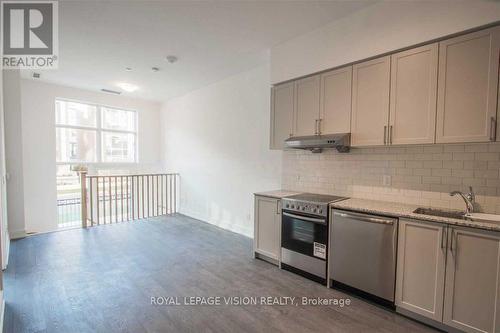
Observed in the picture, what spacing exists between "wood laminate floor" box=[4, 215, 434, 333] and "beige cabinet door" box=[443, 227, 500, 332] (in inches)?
12.6

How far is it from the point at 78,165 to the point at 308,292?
18.6ft

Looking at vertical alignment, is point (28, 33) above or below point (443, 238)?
above

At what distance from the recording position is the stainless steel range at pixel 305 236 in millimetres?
2779

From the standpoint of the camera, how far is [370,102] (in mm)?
2672

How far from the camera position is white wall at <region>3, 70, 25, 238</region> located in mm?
3964

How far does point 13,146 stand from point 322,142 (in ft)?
15.8

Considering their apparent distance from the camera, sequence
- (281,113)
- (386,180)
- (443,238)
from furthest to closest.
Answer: (281,113) → (386,180) → (443,238)

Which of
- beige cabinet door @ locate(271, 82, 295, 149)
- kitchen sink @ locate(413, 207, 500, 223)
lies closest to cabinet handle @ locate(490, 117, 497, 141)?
kitchen sink @ locate(413, 207, 500, 223)

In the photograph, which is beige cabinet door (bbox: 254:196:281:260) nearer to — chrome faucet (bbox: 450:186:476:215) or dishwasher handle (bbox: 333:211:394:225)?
dishwasher handle (bbox: 333:211:394:225)

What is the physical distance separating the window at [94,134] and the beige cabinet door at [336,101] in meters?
5.34

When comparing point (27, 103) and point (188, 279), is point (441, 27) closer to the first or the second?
point (188, 279)

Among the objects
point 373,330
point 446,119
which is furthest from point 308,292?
point 446,119

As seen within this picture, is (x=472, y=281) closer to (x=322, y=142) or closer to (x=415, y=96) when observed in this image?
(x=415, y=96)

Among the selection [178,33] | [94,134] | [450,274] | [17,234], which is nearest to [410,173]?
[450,274]
